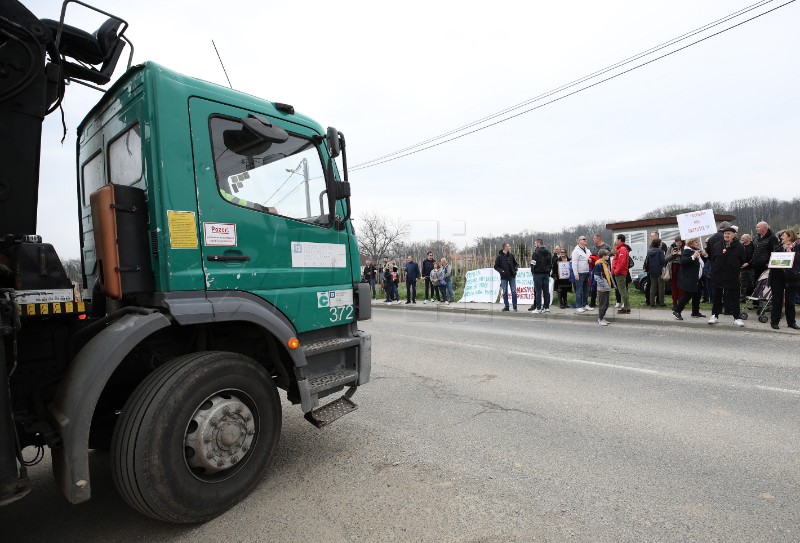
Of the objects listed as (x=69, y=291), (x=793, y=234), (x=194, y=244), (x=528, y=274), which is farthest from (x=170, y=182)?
(x=528, y=274)

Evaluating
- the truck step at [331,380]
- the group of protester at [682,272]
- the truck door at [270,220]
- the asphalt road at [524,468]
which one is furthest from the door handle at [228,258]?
the group of protester at [682,272]

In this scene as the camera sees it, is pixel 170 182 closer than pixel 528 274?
Yes

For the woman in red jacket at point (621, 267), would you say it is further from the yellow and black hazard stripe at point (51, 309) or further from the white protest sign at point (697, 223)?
the yellow and black hazard stripe at point (51, 309)

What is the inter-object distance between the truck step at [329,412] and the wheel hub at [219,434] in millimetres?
551

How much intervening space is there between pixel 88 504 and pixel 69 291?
1551mm

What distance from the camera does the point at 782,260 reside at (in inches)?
339

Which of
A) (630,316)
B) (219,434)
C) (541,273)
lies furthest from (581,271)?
(219,434)

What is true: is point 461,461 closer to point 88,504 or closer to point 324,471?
point 324,471

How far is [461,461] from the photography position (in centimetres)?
348

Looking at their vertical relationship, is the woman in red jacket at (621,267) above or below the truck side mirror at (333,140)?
below

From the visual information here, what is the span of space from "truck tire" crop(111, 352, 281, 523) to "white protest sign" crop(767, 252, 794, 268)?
31.6ft

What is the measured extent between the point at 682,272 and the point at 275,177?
1009cm

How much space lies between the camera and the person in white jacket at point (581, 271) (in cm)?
1254

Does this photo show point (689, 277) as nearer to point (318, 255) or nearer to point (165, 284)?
point (318, 255)
